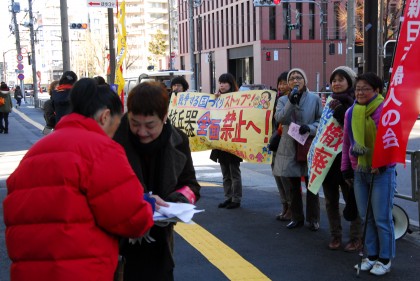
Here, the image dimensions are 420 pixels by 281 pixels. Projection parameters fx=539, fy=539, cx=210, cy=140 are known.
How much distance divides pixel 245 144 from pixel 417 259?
2759mm

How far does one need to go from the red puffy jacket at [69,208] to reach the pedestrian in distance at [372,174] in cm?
296

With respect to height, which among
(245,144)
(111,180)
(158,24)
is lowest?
(245,144)

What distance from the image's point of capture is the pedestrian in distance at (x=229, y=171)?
7426 millimetres

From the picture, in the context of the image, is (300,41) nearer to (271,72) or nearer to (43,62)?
(271,72)

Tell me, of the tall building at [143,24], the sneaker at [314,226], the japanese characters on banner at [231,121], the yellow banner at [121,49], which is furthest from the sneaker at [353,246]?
the tall building at [143,24]

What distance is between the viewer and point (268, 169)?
11078mm

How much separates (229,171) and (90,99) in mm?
5246

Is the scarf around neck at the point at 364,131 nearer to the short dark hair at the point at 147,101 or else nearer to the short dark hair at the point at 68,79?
the short dark hair at the point at 147,101

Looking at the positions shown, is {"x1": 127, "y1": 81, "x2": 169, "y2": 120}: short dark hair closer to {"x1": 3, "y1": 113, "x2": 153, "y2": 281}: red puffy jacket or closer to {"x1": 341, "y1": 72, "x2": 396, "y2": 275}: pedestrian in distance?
{"x1": 3, "y1": 113, "x2": 153, "y2": 281}: red puffy jacket

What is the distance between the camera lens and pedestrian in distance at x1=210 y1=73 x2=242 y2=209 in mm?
7426

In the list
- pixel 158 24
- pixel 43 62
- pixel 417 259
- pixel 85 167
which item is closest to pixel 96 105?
pixel 85 167

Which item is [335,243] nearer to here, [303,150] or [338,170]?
[338,170]

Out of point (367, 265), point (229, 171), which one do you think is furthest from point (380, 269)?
point (229, 171)

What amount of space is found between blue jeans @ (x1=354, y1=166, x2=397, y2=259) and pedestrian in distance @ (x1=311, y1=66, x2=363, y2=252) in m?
0.33
